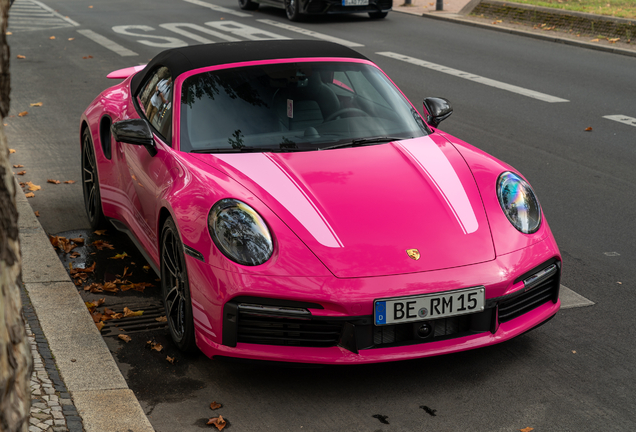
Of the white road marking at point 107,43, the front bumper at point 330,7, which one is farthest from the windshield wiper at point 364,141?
the front bumper at point 330,7

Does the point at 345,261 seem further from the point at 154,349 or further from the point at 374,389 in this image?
the point at 154,349

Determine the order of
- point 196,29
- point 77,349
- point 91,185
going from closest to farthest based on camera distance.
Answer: point 77,349, point 91,185, point 196,29

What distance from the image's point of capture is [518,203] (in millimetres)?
4016


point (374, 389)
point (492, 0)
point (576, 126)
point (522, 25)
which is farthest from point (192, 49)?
point (492, 0)

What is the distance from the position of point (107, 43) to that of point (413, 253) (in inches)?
515

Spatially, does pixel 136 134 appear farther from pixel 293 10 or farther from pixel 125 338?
pixel 293 10

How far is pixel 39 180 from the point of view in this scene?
7.09 m

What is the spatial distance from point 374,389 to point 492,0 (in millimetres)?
16870

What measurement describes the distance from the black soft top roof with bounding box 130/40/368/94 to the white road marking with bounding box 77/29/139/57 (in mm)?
9233

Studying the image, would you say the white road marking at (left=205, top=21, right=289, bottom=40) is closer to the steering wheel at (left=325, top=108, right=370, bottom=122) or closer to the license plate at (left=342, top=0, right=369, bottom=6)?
the license plate at (left=342, top=0, right=369, bottom=6)

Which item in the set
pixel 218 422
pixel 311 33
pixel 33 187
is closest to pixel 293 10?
pixel 311 33

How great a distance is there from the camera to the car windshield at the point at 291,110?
4441mm

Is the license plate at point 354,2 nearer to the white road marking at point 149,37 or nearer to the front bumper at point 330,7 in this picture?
the front bumper at point 330,7

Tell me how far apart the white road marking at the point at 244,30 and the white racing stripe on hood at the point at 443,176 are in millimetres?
12025
